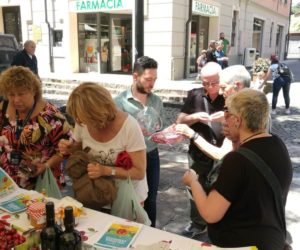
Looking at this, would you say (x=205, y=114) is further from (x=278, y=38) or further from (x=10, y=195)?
(x=278, y=38)

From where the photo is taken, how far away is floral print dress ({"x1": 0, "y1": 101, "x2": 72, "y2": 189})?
Result: 2.41 metres

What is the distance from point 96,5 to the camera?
13859 mm

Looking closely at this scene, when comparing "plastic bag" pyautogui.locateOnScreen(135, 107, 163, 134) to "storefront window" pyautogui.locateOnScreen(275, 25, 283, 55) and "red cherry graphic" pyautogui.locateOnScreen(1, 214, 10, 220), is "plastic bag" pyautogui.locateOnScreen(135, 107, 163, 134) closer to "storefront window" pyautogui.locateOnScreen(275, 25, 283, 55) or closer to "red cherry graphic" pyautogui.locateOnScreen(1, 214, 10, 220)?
"red cherry graphic" pyautogui.locateOnScreen(1, 214, 10, 220)

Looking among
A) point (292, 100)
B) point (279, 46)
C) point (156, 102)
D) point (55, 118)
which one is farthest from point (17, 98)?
point (279, 46)

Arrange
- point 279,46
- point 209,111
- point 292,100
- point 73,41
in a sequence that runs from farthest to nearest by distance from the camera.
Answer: point 279,46 < point 73,41 < point 292,100 < point 209,111

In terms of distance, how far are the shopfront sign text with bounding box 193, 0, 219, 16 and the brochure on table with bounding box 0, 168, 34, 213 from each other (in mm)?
12685

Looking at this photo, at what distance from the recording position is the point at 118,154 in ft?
7.00

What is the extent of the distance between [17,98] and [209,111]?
1.46 m

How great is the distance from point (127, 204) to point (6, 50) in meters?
9.16

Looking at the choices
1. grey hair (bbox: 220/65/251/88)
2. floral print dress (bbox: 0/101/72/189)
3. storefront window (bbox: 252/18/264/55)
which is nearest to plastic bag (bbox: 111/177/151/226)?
floral print dress (bbox: 0/101/72/189)

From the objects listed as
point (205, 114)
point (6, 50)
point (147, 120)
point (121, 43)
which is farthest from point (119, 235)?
point (121, 43)

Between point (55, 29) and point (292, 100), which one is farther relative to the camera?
point (55, 29)

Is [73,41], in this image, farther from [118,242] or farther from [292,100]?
[118,242]

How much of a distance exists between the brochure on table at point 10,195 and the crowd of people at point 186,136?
0.17 m
